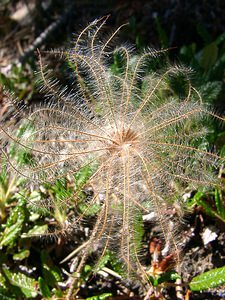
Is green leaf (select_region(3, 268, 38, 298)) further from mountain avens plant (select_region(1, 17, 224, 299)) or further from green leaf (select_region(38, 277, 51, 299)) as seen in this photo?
mountain avens plant (select_region(1, 17, 224, 299))

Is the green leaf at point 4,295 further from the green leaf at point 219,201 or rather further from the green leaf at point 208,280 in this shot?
the green leaf at point 219,201

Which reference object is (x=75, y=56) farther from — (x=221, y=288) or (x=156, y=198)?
(x=221, y=288)

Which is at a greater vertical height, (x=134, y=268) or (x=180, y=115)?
(x=180, y=115)

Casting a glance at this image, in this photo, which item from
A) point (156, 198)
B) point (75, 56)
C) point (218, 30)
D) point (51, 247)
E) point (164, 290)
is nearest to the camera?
point (156, 198)

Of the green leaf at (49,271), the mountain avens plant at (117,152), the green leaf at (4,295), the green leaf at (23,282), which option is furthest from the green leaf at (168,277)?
the green leaf at (4,295)

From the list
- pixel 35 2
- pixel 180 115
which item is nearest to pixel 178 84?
pixel 180 115

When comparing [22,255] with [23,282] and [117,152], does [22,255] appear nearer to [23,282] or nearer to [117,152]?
[23,282]
